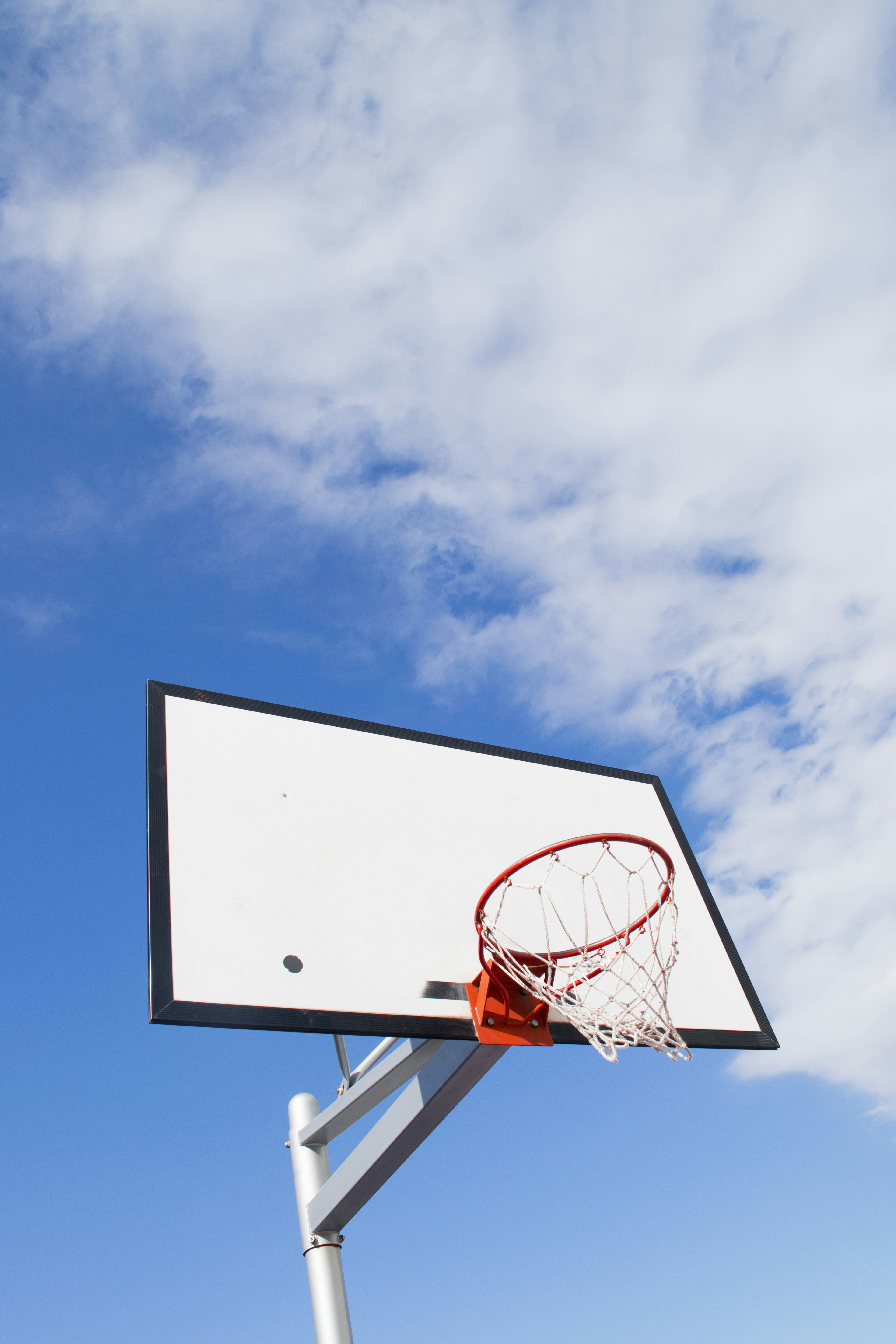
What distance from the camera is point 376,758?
11.7 ft

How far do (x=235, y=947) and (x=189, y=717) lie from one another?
98 centimetres

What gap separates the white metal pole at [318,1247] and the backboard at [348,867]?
1352 mm

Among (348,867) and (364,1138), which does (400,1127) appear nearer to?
(364,1138)

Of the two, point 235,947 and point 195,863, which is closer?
point 235,947

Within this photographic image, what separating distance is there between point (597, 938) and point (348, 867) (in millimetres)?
919

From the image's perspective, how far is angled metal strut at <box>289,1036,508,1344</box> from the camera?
9.41 ft

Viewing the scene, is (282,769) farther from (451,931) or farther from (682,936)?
(682,936)

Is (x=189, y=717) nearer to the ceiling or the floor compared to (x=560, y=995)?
nearer to the ceiling

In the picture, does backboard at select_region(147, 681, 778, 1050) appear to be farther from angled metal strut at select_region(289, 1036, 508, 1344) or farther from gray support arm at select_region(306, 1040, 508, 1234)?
angled metal strut at select_region(289, 1036, 508, 1344)

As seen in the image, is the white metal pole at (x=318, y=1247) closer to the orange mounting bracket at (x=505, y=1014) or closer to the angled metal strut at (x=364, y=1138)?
the angled metal strut at (x=364, y=1138)

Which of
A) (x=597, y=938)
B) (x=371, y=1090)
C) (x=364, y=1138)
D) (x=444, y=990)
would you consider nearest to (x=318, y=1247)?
(x=364, y=1138)

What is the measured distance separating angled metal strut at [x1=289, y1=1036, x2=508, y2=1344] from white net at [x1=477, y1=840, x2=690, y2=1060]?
0.94ft

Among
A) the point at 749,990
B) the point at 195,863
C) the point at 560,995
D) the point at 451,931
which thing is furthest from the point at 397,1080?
the point at 749,990

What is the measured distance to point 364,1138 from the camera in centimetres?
323
